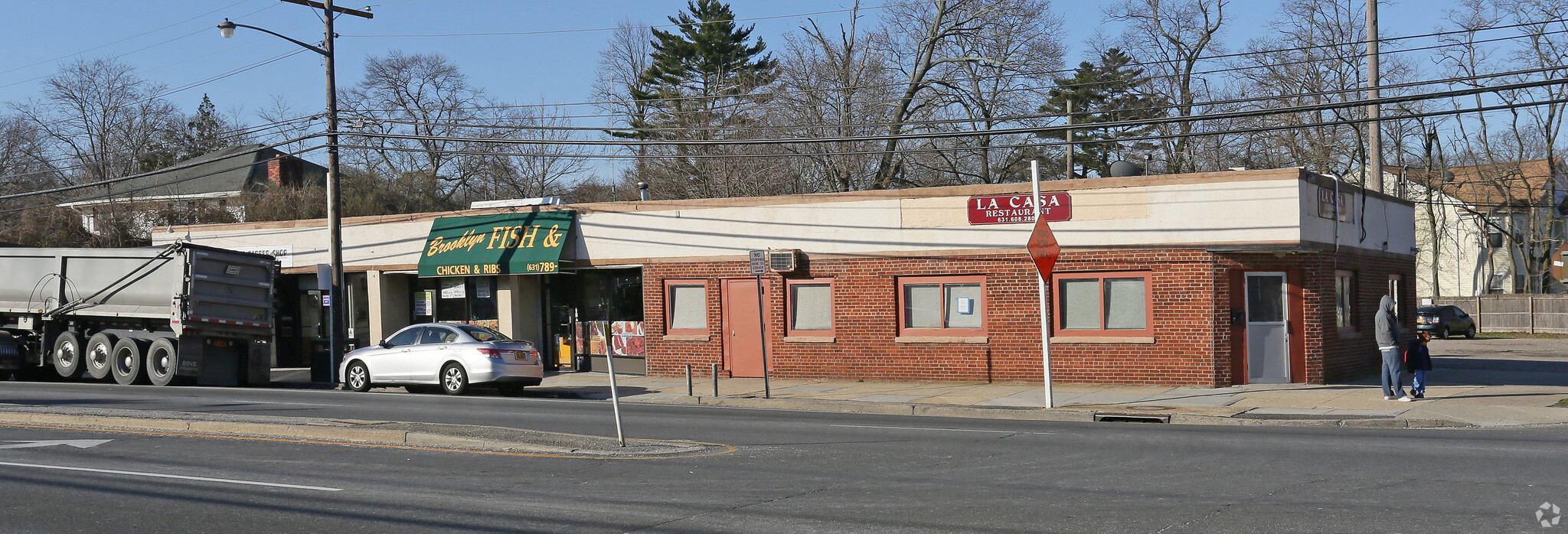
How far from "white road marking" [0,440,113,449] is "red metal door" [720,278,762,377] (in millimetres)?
12262

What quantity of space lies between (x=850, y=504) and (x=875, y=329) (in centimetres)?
1329

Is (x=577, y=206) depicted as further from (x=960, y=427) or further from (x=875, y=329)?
(x=960, y=427)

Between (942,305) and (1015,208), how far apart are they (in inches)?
89.3

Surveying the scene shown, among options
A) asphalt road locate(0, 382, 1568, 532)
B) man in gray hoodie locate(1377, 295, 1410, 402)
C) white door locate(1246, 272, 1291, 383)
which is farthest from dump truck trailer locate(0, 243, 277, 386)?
man in gray hoodie locate(1377, 295, 1410, 402)

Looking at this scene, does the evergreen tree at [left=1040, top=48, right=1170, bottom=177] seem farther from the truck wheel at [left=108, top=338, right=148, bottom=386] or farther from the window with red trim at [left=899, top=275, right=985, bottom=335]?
the truck wheel at [left=108, top=338, right=148, bottom=386]

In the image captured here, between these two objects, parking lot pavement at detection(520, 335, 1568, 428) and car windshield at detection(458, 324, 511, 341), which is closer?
parking lot pavement at detection(520, 335, 1568, 428)

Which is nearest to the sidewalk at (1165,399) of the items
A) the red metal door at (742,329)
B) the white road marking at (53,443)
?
the red metal door at (742,329)

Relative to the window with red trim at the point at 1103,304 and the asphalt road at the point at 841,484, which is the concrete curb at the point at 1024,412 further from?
the window with red trim at the point at 1103,304

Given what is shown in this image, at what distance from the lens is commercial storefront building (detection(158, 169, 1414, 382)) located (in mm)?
19266

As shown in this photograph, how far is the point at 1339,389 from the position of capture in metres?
18.7

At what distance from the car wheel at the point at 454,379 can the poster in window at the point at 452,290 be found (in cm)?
604

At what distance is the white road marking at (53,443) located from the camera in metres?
12.2

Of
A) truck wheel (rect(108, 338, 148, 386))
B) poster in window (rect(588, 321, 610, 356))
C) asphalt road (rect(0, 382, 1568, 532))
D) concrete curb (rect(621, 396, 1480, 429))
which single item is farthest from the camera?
poster in window (rect(588, 321, 610, 356))

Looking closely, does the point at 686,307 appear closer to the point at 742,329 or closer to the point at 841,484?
the point at 742,329
